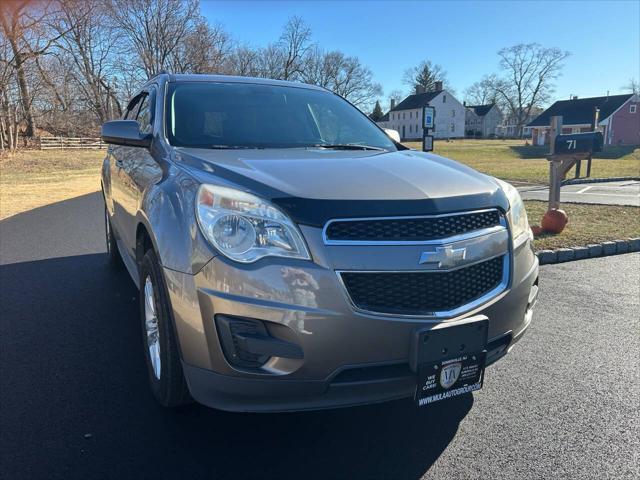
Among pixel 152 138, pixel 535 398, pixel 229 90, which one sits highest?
pixel 229 90

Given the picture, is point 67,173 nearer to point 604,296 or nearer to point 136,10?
point 604,296

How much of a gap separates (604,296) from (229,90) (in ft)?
13.4

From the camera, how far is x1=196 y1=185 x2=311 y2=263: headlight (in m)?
2.07

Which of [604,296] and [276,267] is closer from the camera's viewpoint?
[276,267]

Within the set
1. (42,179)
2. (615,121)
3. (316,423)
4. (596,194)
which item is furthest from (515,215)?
(615,121)

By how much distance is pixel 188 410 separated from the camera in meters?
2.84

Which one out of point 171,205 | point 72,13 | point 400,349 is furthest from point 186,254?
point 72,13

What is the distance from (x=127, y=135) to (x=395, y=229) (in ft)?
6.63

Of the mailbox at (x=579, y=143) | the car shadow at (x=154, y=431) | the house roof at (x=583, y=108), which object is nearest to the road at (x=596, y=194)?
the mailbox at (x=579, y=143)

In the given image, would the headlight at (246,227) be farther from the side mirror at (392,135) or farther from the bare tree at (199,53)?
the bare tree at (199,53)

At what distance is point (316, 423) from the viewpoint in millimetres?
2764

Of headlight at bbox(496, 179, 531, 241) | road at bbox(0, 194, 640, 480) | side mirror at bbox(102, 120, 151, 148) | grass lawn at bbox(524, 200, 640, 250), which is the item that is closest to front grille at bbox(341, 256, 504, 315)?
headlight at bbox(496, 179, 531, 241)

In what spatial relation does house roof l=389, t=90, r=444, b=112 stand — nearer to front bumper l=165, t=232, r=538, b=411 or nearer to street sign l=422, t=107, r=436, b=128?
street sign l=422, t=107, r=436, b=128

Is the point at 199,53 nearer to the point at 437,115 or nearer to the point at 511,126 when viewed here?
the point at 437,115
